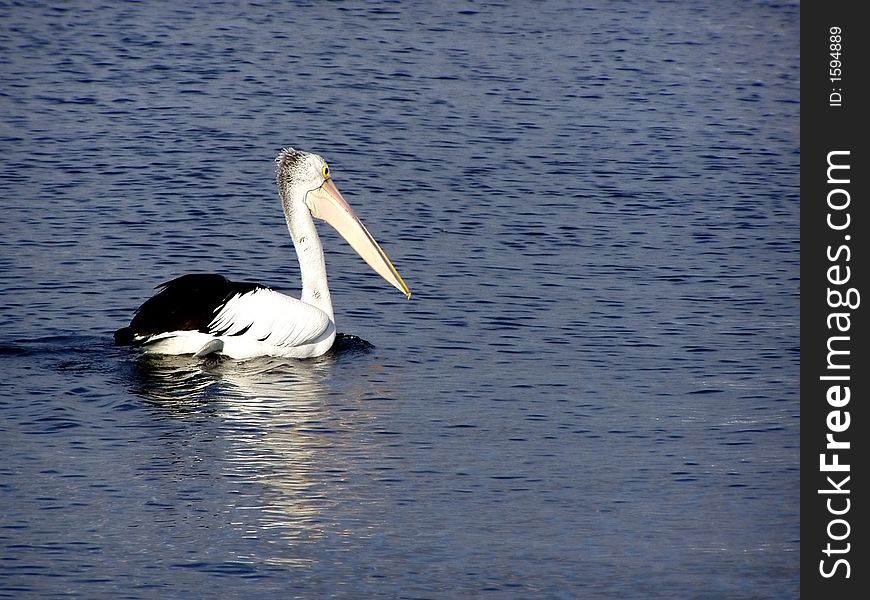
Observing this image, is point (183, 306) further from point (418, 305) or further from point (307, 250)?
point (418, 305)

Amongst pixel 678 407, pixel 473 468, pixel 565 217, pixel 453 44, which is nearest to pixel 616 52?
pixel 453 44

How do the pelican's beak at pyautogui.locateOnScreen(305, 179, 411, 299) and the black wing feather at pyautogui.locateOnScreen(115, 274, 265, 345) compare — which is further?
the pelican's beak at pyautogui.locateOnScreen(305, 179, 411, 299)

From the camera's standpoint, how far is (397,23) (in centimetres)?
1855

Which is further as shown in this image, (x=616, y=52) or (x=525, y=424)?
(x=616, y=52)

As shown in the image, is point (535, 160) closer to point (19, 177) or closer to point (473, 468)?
point (19, 177)

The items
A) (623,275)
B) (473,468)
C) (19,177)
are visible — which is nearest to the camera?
(473,468)

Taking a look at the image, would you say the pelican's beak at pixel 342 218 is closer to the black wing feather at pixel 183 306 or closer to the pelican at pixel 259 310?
the pelican at pixel 259 310

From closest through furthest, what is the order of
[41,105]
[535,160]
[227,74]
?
[535,160]
[41,105]
[227,74]

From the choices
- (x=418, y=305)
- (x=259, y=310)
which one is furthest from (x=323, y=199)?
(x=259, y=310)

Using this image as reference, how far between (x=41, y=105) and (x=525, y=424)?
819 cm

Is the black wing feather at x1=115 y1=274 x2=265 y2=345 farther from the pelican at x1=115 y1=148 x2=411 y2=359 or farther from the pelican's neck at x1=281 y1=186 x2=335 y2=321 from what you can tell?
the pelican's neck at x1=281 y1=186 x2=335 y2=321

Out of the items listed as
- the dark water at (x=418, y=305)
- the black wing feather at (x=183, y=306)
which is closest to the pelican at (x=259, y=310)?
the black wing feather at (x=183, y=306)

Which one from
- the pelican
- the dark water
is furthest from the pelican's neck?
the dark water

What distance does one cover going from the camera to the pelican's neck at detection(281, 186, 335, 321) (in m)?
9.62
